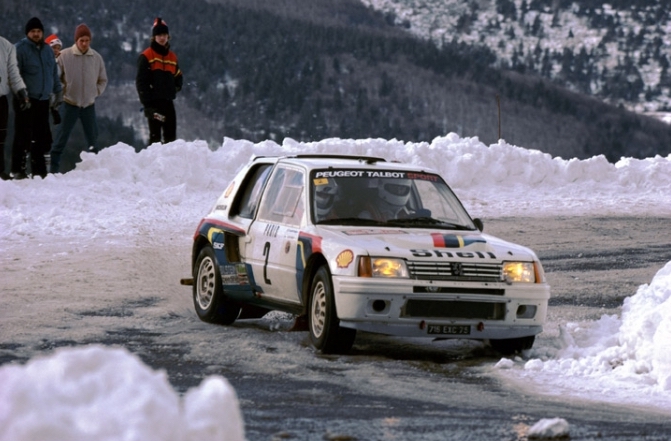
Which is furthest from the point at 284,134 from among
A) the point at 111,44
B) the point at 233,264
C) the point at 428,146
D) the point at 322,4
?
the point at 233,264

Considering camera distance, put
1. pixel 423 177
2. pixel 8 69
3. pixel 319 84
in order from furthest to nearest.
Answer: pixel 319 84 → pixel 8 69 → pixel 423 177

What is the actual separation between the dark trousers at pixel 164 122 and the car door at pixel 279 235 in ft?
30.7

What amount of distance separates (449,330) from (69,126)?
11.6m

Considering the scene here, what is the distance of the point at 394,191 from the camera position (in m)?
10.1

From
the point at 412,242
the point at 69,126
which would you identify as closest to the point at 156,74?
the point at 69,126

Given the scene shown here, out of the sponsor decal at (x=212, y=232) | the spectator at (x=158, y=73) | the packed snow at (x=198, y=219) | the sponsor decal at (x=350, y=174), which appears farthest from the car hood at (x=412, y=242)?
the spectator at (x=158, y=73)

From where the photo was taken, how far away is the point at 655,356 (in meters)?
8.05

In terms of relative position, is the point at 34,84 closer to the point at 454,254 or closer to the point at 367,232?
the point at 367,232

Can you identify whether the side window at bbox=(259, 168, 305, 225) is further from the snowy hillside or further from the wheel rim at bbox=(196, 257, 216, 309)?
the snowy hillside

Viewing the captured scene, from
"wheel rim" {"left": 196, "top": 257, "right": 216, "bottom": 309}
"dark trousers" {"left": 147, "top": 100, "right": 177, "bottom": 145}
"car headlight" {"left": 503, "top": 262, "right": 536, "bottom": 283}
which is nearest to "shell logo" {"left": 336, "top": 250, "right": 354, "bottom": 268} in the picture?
"car headlight" {"left": 503, "top": 262, "right": 536, "bottom": 283}

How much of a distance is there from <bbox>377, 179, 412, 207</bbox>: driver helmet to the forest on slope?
100038 mm

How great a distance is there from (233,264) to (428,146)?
15503 millimetres

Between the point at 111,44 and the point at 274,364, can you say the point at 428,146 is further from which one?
the point at 111,44

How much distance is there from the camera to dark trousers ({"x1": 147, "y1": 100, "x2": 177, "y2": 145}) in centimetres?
1967
